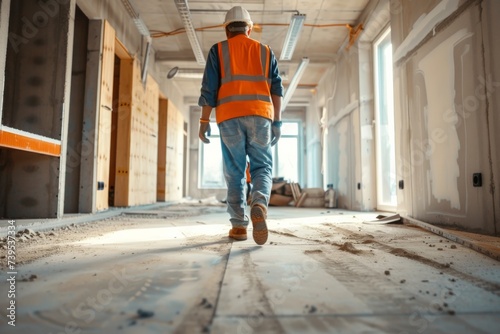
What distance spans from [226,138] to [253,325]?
4.62 feet

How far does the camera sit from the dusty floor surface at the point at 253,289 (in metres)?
0.73

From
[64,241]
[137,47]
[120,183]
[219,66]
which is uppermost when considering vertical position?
[137,47]

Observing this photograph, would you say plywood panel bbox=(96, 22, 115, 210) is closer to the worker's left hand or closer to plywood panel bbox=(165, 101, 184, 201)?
the worker's left hand

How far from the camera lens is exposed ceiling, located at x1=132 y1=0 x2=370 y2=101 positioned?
493 cm

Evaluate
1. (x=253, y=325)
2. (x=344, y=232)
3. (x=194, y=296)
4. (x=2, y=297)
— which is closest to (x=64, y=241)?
(x=2, y=297)

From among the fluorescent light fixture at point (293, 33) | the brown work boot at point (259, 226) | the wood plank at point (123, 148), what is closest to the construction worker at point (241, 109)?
the brown work boot at point (259, 226)

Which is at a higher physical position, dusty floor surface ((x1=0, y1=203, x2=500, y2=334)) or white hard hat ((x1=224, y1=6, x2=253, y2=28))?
white hard hat ((x1=224, y1=6, x2=253, y2=28))

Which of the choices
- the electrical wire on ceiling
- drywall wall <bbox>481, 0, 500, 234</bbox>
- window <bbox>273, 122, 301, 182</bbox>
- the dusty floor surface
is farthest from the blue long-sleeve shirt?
window <bbox>273, 122, 301, 182</bbox>

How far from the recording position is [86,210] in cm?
354

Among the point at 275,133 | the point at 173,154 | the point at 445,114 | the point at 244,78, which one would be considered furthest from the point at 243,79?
the point at 173,154

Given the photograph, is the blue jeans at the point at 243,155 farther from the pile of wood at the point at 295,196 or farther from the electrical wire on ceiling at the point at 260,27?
the pile of wood at the point at 295,196

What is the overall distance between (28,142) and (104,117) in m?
1.47

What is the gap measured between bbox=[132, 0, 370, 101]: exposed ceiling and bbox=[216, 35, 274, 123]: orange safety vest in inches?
127

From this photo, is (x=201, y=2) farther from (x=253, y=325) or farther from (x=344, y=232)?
(x=253, y=325)
